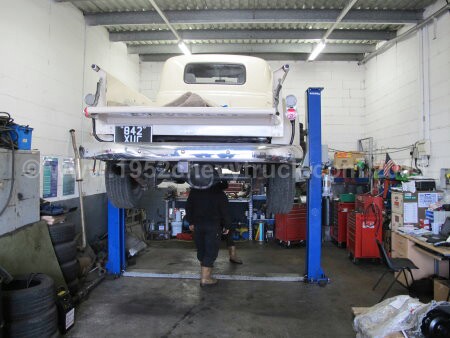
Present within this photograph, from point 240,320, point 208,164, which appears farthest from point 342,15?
point 240,320

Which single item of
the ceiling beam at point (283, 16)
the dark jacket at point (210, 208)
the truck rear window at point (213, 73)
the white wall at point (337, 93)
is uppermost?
the ceiling beam at point (283, 16)

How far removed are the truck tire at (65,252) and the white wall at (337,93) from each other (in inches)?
224

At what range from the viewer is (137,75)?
752 centimetres

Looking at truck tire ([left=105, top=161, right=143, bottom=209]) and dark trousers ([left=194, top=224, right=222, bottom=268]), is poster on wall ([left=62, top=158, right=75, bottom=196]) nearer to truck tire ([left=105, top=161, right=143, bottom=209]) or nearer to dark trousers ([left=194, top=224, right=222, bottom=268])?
truck tire ([left=105, top=161, right=143, bottom=209])

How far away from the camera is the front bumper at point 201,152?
229 centimetres

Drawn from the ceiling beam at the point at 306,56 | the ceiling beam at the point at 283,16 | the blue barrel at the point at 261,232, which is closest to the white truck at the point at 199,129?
the ceiling beam at the point at 283,16

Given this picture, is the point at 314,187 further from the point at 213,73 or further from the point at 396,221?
the point at 213,73

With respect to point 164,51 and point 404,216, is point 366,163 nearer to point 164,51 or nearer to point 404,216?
point 404,216

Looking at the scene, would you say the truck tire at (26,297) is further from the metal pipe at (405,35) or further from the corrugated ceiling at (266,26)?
the metal pipe at (405,35)

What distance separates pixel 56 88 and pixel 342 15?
175 inches

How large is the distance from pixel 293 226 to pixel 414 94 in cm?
315

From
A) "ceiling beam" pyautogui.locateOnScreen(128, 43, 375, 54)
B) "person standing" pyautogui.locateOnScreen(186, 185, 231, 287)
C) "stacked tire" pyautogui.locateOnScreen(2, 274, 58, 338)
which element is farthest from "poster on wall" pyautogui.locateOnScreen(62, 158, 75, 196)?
"ceiling beam" pyautogui.locateOnScreen(128, 43, 375, 54)

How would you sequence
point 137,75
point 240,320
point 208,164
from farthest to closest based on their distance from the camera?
1. point 137,75
2. point 240,320
3. point 208,164

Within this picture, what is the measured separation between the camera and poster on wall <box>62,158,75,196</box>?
4770 millimetres
